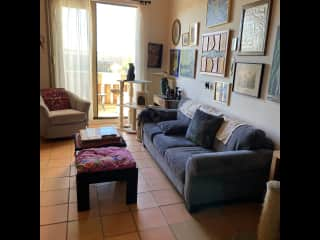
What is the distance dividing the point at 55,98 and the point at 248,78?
3.15 m

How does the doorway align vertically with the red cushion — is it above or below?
above

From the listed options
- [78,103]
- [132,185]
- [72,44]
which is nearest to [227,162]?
[132,185]

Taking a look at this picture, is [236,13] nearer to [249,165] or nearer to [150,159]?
[249,165]

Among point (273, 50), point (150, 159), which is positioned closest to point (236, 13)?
point (273, 50)

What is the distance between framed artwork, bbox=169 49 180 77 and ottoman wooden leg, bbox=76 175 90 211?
9.63 ft

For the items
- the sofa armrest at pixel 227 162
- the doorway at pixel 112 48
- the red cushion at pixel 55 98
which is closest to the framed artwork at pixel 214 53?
the sofa armrest at pixel 227 162

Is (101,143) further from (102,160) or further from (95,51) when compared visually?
(95,51)

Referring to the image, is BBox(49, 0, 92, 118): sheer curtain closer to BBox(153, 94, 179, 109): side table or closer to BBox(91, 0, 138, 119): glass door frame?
BBox(91, 0, 138, 119): glass door frame

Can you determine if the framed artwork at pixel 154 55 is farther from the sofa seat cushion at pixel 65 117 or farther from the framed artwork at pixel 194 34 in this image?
the sofa seat cushion at pixel 65 117

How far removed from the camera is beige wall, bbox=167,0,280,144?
2.28 m

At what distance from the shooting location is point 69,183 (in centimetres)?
262

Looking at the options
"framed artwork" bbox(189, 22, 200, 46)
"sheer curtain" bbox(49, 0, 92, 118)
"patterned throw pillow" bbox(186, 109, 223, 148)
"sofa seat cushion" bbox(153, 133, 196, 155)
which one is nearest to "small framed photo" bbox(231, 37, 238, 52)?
"patterned throw pillow" bbox(186, 109, 223, 148)

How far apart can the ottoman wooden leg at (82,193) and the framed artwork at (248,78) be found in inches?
73.5
